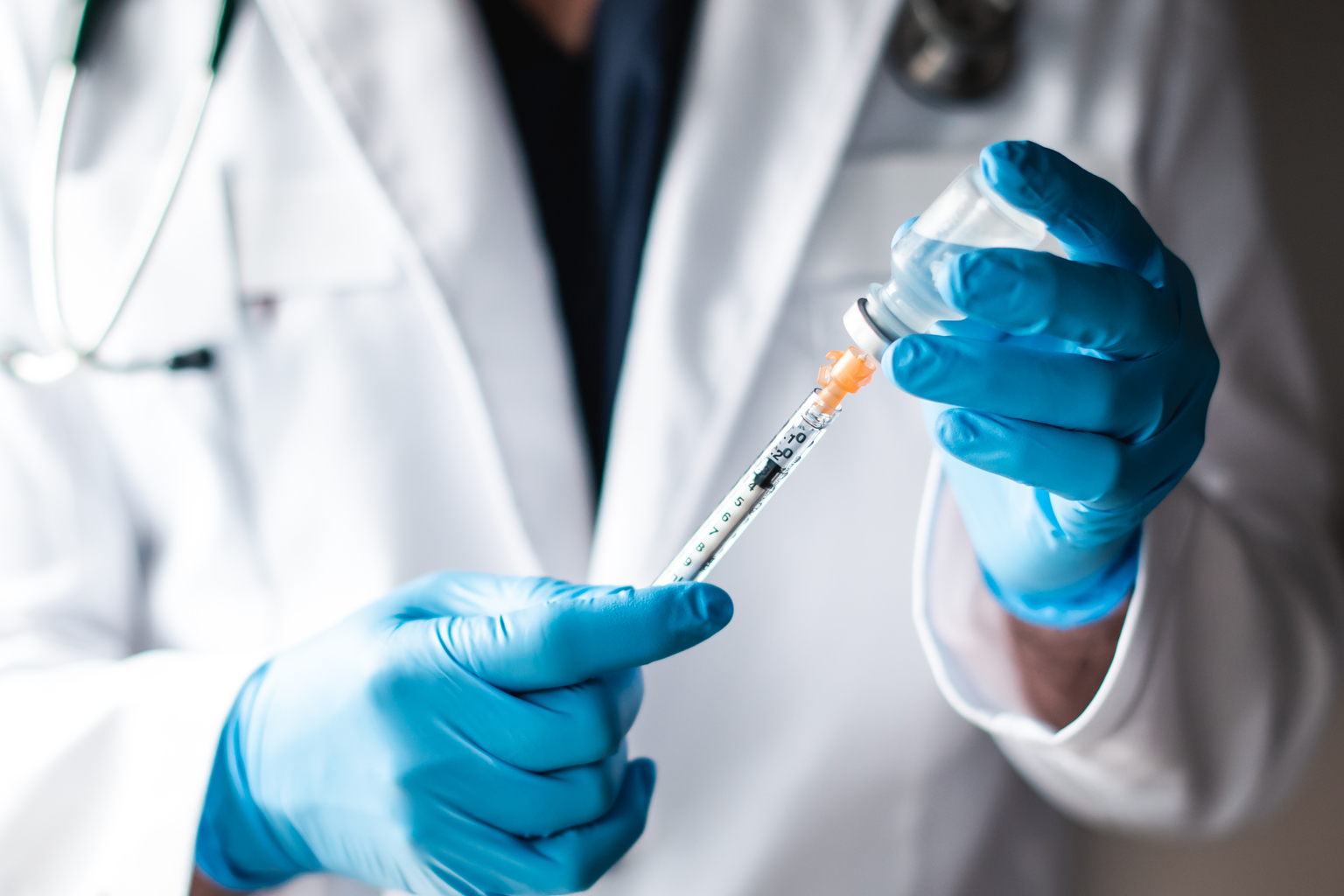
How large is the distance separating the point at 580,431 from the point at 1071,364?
385 mm

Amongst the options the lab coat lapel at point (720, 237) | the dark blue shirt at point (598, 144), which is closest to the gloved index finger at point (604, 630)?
the lab coat lapel at point (720, 237)

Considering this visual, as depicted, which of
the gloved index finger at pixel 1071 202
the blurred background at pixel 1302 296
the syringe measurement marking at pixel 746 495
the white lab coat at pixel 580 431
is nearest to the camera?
the gloved index finger at pixel 1071 202

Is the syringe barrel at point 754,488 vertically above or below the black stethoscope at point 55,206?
below

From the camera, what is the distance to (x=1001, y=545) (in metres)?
0.58

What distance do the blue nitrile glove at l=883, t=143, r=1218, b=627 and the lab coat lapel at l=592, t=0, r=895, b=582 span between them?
0.73ft

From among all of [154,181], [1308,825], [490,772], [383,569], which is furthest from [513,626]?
[1308,825]

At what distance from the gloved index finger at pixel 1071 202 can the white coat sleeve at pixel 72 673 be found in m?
0.58

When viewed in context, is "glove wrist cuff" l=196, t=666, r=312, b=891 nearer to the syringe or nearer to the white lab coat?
the white lab coat

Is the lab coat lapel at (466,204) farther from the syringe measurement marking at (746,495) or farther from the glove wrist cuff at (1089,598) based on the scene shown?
the glove wrist cuff at (1089,598)

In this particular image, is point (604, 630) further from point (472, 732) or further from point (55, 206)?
point (55, 206)

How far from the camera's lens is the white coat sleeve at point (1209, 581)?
64 cm

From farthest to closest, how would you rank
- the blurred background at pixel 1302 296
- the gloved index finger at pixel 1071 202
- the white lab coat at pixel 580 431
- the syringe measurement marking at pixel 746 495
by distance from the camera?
the blurred background at pixel 1302 296, the white lab coat at pixel 580 431, the syringe measurement marking at pixel 746 495, the gloved index finger at pixel 1071 202

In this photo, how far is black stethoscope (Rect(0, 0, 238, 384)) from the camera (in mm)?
615

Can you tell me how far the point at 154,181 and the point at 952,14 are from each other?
0.64m
